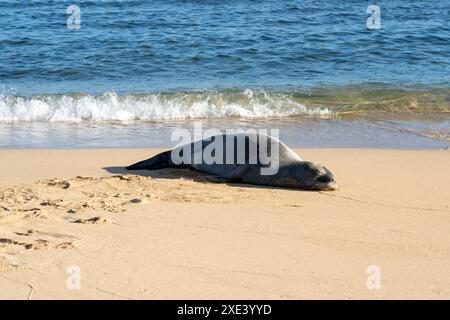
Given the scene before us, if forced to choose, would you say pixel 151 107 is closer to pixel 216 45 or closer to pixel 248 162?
pixel 248 162

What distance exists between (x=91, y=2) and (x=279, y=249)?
1803 centimetres

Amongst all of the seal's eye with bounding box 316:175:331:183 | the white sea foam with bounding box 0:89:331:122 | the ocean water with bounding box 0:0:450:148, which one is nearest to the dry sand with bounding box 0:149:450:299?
the seal's eye with bounding box 316:175:331:183

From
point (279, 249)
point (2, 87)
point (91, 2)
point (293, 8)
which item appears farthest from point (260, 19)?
point (279, 249)

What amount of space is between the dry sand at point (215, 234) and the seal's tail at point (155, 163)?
0.74 ft

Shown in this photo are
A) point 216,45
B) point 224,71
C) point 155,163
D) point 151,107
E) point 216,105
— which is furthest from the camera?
point 216,45

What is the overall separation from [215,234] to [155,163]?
2.54 m

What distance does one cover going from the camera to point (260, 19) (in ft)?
64.4

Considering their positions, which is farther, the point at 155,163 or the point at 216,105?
the point at 216,105

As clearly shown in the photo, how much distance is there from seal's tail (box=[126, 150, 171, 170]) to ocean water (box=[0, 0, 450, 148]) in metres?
1.56

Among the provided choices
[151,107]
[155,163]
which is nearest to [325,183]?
[155,163]

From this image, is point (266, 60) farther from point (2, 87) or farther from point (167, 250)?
point (167, 250)

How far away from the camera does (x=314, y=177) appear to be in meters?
7.33

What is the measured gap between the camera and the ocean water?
434 inches

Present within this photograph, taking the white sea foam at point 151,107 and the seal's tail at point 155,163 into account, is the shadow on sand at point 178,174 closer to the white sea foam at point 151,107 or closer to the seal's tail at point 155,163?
the seal's tail at point 155,163
